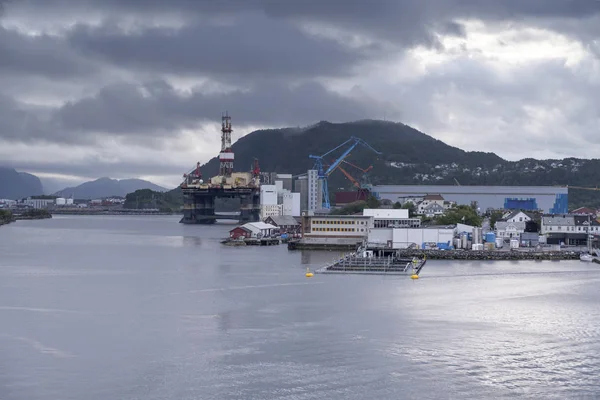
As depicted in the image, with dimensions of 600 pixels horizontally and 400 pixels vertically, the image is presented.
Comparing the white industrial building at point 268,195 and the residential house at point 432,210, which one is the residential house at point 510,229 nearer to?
the residential house at point 432,210

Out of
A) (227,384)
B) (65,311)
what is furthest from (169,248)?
(227,384)

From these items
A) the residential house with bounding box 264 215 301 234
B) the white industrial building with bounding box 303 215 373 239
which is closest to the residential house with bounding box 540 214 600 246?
the white industrial building with bounding box 303 215 373 239

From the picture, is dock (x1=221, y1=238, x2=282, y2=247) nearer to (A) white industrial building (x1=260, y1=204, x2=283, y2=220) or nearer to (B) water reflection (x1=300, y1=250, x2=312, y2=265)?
(B) water reflection (x1=300, y1=250, x2=312, y2=265)

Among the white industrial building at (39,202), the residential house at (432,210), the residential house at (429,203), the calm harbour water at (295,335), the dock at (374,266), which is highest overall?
the white industrial building at (39,202)

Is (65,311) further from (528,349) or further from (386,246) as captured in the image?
(386,246)

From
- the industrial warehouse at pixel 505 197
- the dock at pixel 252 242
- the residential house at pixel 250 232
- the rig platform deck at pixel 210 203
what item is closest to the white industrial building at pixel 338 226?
the dock at pixel 252 242
